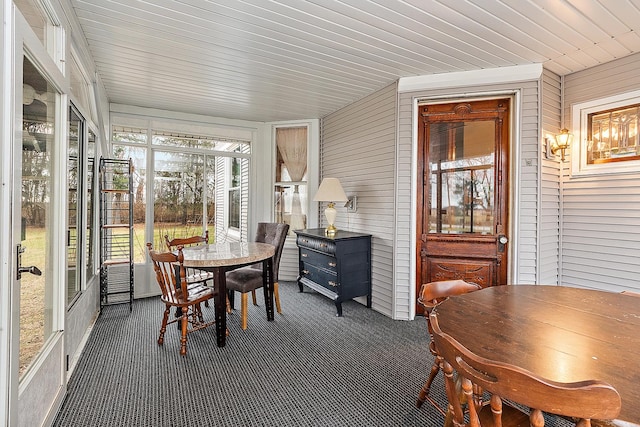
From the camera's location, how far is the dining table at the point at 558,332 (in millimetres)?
1058

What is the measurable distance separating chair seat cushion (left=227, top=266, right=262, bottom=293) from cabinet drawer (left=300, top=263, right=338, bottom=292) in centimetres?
84

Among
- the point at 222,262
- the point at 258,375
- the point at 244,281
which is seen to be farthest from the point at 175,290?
the point at 258,375

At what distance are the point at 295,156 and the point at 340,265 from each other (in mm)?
2357

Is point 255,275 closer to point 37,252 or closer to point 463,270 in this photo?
point 37,252

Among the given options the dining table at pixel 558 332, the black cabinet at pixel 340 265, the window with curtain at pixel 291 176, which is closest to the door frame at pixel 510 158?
the black cabinet at pixel 340 265

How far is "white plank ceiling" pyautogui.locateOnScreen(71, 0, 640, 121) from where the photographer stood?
2383 mm

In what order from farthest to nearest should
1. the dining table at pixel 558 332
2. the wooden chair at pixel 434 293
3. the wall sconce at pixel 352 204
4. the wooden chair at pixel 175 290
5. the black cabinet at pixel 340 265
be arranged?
the wall sconce at pixel 352 204
the black cabinet at pixel 340 265
the wooden chair at pixel 175 290
the wooden chair at pixel 434 293
the dining table at pixel 558 332

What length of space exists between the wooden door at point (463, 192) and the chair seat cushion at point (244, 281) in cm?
186

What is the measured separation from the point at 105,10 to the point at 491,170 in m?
3.86

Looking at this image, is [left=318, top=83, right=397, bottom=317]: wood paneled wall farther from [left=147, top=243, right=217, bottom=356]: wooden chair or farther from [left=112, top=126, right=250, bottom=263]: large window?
[left=147, top=243, right=217, bottom=356]: wooden chair

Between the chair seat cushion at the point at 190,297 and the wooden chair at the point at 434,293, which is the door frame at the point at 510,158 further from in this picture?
the chair seat cushion at the point at 190,297

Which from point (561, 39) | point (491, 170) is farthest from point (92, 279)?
point (561, 39)

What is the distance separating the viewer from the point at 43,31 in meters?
1.92

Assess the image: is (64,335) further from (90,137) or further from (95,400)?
(90,137)
